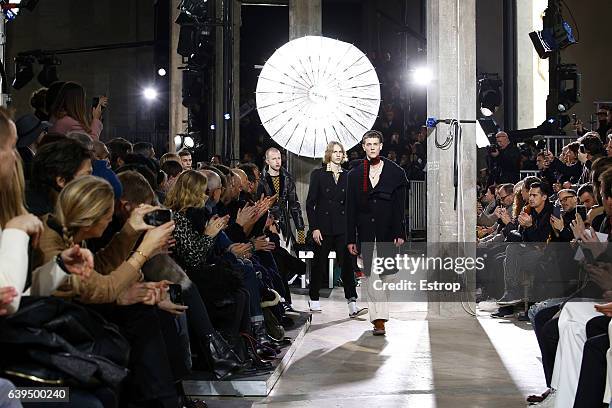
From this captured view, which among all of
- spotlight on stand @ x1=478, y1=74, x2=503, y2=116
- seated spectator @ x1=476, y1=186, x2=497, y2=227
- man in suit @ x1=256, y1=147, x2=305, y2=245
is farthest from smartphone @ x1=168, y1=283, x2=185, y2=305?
spotlight on stand @ x1=478, y1=74, x2=503, y2=116

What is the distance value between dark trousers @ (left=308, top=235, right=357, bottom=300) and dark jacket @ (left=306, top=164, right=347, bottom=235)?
0.09 metres

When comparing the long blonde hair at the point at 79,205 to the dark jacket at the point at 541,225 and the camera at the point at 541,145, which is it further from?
the camera at the point at 541,145

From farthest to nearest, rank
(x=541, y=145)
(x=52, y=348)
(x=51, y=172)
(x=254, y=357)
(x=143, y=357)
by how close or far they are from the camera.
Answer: (x=541, y=145)
(x=254, y=357)
(x=143, y=357)
(x=51, y=172)
(x=52, y=348)

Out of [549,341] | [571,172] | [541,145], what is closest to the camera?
[549,341]

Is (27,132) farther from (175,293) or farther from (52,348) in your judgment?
(52,348)

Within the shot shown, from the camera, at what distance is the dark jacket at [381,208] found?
8.67 m

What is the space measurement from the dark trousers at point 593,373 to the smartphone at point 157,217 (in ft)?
5.68

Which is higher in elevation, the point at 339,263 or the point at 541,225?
the point at 541,225

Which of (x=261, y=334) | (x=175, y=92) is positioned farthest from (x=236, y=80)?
(x=261, y=334)

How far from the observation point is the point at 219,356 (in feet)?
18.1

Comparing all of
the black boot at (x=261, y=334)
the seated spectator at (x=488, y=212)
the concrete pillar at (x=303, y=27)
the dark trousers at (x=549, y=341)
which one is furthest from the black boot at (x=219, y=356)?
the seated spectator at (x=488, y=212)

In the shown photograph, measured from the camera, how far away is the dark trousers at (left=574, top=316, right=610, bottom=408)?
420 cm

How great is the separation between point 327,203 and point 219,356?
4045mm

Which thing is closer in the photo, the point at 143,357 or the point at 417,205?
the point at 143,357
